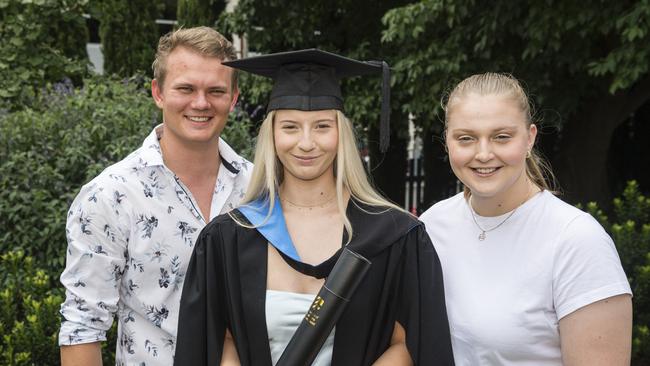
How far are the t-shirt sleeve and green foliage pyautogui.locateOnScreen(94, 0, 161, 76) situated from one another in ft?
27.3

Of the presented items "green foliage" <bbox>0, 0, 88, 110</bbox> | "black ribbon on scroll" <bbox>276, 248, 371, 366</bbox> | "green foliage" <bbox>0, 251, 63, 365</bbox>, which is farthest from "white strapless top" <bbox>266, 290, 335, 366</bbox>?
"green foliage" <bbox>0, 0, 88, 110</bbox>

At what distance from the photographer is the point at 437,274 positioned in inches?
92.7

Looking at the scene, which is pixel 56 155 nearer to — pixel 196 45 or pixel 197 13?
pixel 196 45

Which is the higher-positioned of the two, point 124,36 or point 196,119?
point 124,36

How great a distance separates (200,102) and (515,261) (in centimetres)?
120

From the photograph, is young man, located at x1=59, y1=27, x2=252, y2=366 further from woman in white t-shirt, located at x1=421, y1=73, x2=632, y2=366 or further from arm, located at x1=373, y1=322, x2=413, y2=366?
woman in white t-shirt, located at x1=421, y1=73, x2=632, y2=366

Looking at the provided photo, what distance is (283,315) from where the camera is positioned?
7.51ft

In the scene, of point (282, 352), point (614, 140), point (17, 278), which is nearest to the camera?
point (282, 352)

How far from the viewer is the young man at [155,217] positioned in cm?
261

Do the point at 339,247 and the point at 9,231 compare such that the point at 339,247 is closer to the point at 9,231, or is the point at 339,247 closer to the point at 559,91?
the point at 9,231

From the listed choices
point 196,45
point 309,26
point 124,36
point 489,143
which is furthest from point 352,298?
point 124,36

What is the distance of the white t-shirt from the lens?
2.19 metres

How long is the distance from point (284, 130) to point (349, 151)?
0.21m

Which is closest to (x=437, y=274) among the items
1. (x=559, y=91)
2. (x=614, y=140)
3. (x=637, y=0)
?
(x=637, y=0)
